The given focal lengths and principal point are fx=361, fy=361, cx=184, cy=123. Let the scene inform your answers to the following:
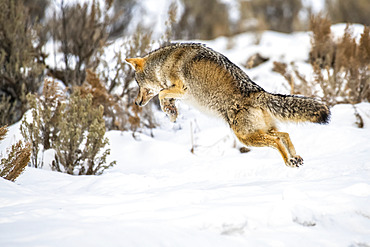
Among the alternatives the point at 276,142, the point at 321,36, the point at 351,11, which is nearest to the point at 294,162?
the point at 276,142

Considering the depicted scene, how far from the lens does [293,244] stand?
2.45 meters

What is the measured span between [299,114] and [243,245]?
197 cm

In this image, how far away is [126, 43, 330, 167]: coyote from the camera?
13.2 feet

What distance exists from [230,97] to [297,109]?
805mm

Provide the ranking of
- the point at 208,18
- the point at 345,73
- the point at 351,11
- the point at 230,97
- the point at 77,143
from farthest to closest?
the point at 208,18, the point at 351,11, the point at 345,73, the point at 77,143, the point at 230,97

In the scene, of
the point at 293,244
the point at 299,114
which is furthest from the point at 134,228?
the point at 299,114

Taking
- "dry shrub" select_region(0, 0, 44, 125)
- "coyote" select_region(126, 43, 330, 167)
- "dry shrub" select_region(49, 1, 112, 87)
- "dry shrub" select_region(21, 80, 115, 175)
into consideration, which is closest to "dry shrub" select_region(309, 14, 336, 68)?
"coyote" select_region(126, 43, 330, 167)

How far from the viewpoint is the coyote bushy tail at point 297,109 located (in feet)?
12.1

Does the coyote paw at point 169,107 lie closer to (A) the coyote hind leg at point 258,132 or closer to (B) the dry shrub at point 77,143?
(B) the dry shrub at point 77,143

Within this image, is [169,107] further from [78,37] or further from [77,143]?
[78,37]

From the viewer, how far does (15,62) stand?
24.4 feet

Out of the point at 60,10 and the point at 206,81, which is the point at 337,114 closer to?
the point at 206,81

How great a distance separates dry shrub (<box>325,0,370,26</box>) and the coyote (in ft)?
41.2

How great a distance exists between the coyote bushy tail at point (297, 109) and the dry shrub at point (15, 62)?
16.9 ft
